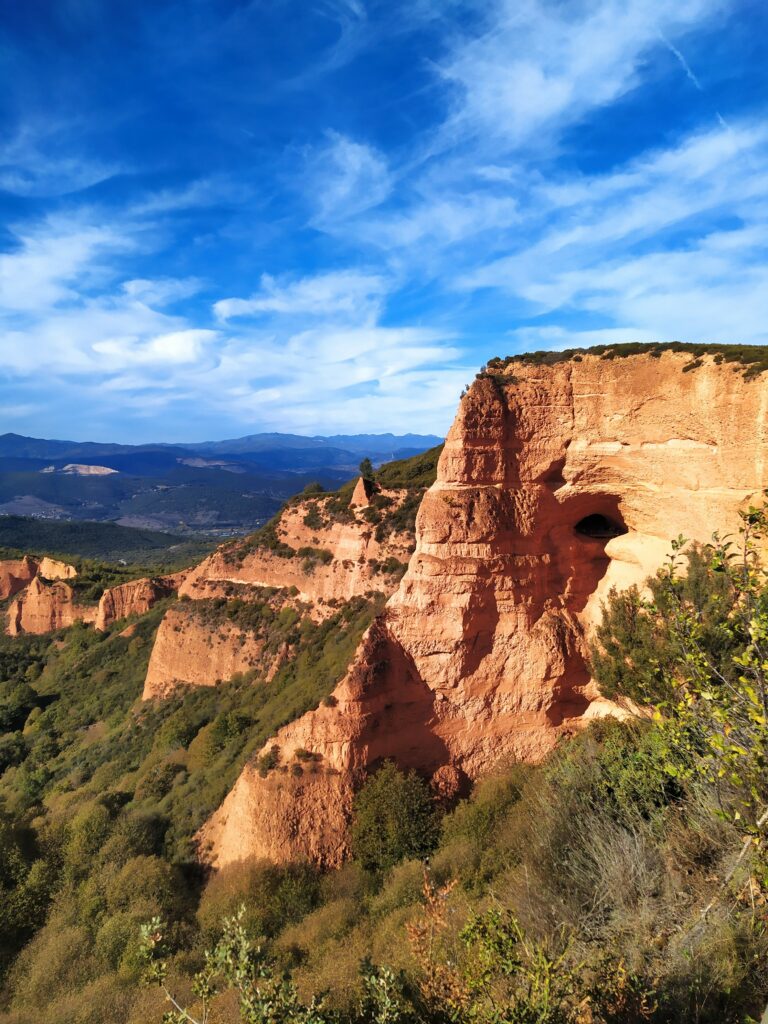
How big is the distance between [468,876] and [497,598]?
8614 millimetres

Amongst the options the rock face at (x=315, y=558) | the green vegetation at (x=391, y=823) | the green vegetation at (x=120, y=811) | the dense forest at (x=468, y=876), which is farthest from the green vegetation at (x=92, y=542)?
the green vegetation at (x=391, y=823)

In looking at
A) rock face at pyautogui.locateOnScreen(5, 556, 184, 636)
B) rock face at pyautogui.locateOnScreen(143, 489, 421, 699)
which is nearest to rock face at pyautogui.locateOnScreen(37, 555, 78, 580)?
rock face at pyautogui.locateOnScreen(5, 556, 184, 636)

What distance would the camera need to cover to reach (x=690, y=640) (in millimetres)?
7633

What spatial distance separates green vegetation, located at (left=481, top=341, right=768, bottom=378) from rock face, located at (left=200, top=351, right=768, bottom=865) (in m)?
0.35

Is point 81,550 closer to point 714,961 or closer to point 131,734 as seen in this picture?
point 131,734

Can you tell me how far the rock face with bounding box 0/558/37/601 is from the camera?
2475 inches

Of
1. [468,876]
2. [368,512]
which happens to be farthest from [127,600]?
[468,876]

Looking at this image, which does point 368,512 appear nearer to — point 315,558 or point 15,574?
point 315,558

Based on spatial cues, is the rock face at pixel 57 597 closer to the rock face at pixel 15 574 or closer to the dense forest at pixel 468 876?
the rock face at pixel 15 574

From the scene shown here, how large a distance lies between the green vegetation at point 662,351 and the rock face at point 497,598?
1.13 ft

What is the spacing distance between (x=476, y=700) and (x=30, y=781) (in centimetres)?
3079

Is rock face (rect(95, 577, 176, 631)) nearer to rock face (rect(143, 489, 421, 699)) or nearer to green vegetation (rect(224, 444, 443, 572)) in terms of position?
rock face (rect(143, 489, 421, 699))

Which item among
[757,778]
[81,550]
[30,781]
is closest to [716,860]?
[757,778]

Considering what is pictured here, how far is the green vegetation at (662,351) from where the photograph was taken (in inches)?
581
